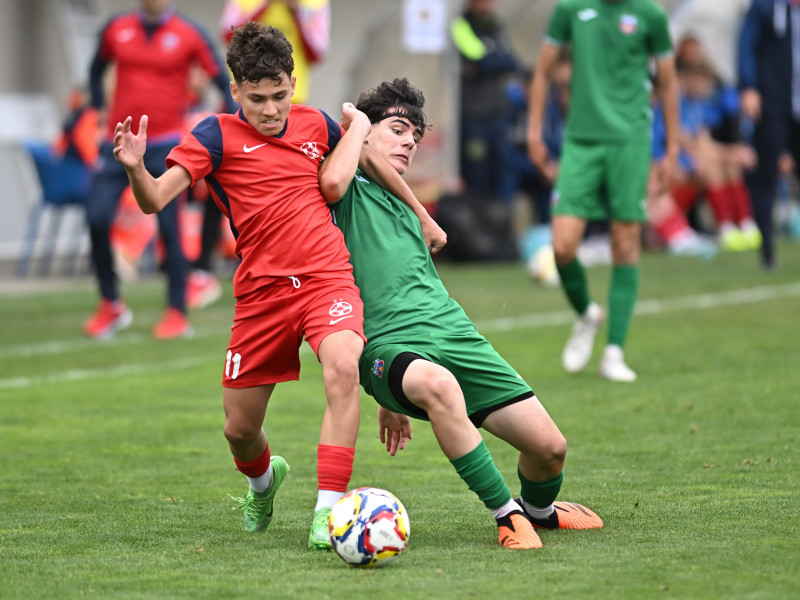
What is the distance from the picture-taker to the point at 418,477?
218 inches

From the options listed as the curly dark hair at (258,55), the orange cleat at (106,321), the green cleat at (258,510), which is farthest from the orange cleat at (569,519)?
the orange cleat at (106,321)

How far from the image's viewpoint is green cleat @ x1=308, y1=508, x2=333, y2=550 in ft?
14.0

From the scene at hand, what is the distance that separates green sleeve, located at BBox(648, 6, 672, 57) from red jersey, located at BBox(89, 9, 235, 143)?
11.4 ft

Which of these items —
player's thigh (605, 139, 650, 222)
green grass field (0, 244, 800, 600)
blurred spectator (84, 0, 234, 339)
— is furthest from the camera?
blurred spectator (84, 0, 234, 339)

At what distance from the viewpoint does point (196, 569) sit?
4.04 metres

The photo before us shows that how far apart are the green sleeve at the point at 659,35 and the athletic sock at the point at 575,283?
126 centimetres

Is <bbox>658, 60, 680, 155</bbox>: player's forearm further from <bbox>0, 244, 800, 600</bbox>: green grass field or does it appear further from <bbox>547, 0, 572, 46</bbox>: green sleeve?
<bbox>0, 244, 800, 600</bbox>: green grass field

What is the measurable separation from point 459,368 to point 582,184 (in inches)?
143

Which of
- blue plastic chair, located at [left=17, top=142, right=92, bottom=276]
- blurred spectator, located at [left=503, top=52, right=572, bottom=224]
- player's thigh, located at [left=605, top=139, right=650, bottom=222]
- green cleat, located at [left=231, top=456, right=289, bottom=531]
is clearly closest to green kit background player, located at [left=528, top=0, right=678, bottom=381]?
player's thigh, located at [left=605, top=139, right=650, bottom=222]

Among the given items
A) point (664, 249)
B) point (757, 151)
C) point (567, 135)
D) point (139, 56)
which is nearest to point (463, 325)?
point (567, 135)

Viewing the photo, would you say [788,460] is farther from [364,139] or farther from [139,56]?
[139,56]

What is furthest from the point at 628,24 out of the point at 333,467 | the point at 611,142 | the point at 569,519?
the point at 333,467

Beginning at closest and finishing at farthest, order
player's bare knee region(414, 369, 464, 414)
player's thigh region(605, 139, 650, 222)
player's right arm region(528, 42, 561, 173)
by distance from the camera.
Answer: player's bare knee region(414, 369, 464, 414), player's thigh region(605, 139, 650, 222), player's right arm region(528, 42, 561, 173)

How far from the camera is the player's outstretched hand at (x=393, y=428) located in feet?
15.3
